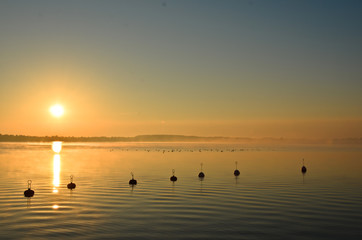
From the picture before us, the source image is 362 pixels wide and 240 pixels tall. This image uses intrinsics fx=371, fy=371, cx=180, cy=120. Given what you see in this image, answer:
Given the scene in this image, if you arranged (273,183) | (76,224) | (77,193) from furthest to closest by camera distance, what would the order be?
1. (273,183)
2. (77,193)
3. (76,224)

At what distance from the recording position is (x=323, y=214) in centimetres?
3925

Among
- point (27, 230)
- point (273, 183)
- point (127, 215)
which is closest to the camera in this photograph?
point (27, 230)

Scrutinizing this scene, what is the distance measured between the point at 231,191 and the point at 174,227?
916 inches

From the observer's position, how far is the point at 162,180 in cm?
6994

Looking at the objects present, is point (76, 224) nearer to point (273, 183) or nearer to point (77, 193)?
point (77, 193)

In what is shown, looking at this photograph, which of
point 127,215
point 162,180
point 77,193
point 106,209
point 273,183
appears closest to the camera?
point 127,215

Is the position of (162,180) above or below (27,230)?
above

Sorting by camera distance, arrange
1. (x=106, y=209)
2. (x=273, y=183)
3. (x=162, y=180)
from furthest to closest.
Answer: (x=162, y=180), (x=273, y=183), (x=106, y=209)

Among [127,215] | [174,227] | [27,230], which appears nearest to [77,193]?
[127,215]

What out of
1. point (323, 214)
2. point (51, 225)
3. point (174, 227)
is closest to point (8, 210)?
point (51, 225)

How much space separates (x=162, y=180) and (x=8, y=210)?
32955 mm

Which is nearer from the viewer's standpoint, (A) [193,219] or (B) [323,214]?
(A) [193,219]

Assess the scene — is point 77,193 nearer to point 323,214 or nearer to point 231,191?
point 231,191

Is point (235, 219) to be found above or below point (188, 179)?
below
